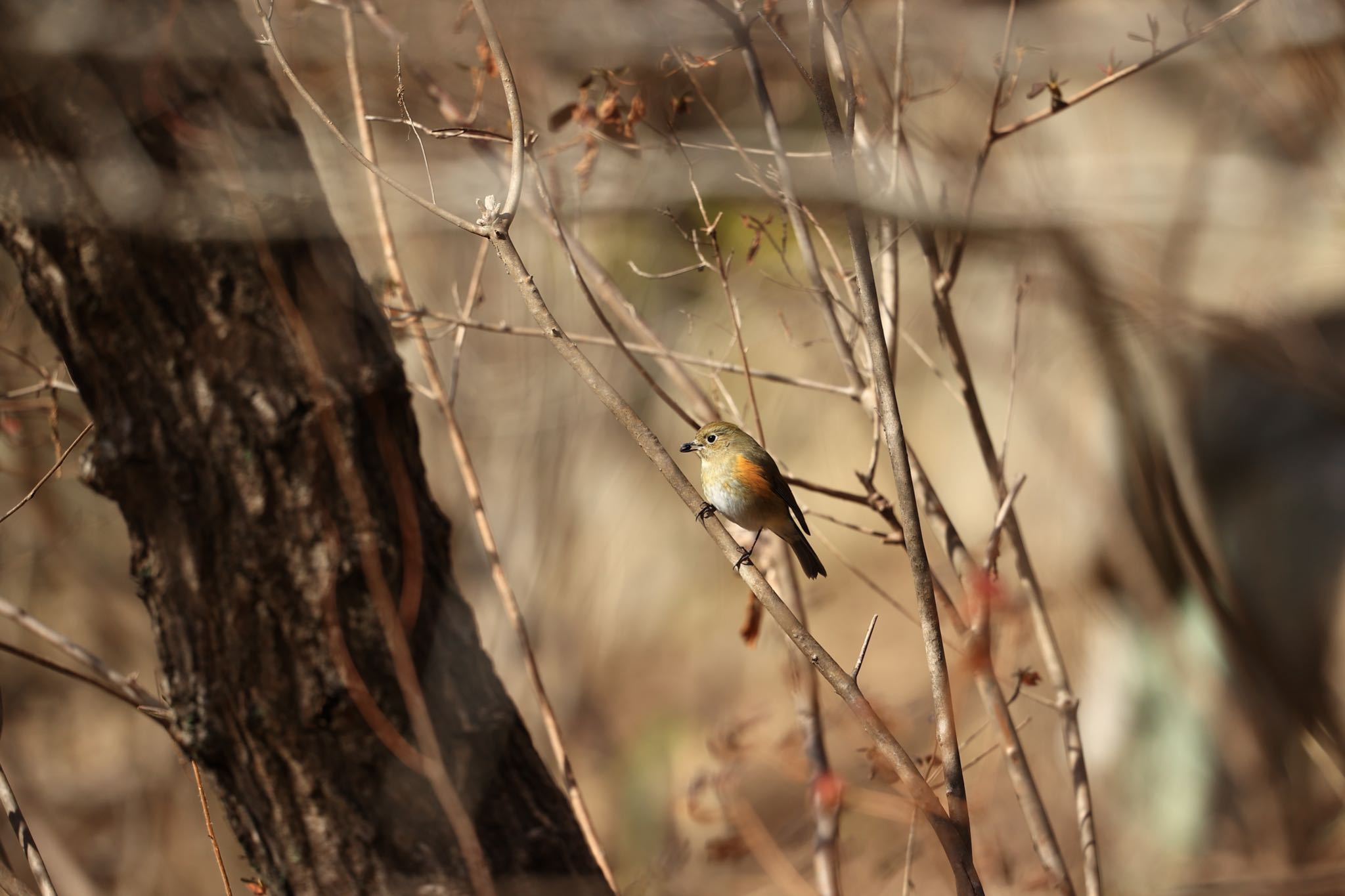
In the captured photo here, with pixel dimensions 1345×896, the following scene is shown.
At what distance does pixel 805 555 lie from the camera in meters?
3.17

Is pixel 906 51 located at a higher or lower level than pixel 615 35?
lower

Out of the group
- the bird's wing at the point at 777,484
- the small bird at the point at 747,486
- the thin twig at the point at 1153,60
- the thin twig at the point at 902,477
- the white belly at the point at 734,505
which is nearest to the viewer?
the thin twig at the point at 902,477

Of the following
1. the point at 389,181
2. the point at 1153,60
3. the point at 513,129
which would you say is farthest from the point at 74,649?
the point at 1153,60

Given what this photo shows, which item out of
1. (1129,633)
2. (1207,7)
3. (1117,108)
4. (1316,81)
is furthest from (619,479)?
(1316,81)

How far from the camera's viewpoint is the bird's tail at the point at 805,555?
307 centimetres

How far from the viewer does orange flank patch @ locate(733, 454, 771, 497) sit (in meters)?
2.95

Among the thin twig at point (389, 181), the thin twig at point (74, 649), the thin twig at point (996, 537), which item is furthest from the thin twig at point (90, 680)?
the thin twig at point (996, 537)

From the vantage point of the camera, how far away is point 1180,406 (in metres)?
5.88

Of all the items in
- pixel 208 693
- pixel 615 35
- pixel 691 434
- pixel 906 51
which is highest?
pixel 691 434

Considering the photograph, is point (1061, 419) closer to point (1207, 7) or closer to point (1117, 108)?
point (1117, 108)

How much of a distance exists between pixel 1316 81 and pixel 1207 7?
192 centimetres

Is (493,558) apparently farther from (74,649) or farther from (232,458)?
(74,649)

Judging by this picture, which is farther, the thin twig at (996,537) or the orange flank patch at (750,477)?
the orange flank patch at (750,477)

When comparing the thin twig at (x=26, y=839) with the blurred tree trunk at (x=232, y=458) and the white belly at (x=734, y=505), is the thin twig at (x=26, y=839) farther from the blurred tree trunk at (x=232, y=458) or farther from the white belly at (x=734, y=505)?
the white belly at (x=734, y=505)
